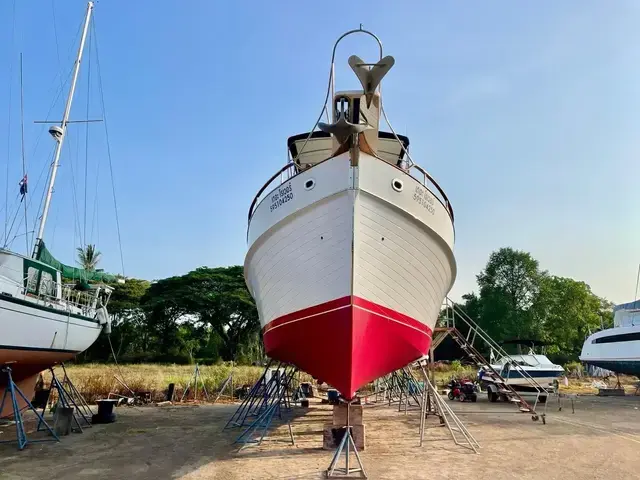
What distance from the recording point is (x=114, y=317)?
4072 cm

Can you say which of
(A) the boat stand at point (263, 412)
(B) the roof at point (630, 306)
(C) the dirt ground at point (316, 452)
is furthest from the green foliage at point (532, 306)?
(A) the boat stand at point (263, 412)

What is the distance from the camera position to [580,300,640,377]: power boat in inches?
890

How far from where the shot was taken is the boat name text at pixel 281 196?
723 centimetres

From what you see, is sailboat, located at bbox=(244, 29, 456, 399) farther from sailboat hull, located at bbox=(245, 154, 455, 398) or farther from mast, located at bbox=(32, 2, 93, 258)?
mast, located at bbox=(32, 2, 93, 258)

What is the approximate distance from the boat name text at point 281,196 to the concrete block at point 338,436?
13.2ft

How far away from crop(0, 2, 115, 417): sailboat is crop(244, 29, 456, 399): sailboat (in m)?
5.20

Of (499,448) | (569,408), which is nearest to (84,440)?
(499,448)

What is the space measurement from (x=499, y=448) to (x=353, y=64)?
23.7ft

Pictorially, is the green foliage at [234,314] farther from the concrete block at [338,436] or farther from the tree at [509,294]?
the concrete block at [338,436]

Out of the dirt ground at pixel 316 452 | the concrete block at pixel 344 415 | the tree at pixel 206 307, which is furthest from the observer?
the tree at pixel 206 307

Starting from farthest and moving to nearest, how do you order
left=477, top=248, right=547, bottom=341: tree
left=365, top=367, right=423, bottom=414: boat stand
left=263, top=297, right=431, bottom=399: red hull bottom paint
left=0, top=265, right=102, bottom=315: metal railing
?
left=477, top=248, right=547, bottom=341: tree, left=365, top=367, right=423, bottom=414: boat stand, left=0, top=265, right=102, bottom=315: metal railing, left=263, top=297, right=431, bottom=399: red hull bottom paint

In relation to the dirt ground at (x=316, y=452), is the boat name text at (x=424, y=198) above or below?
above

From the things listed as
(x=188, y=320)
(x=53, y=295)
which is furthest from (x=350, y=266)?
(x=188, y=320)

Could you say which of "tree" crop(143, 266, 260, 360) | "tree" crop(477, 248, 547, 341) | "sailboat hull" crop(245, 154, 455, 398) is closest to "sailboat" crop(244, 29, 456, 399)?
"sailboat hull" crop(245, 154, 455, 398)
